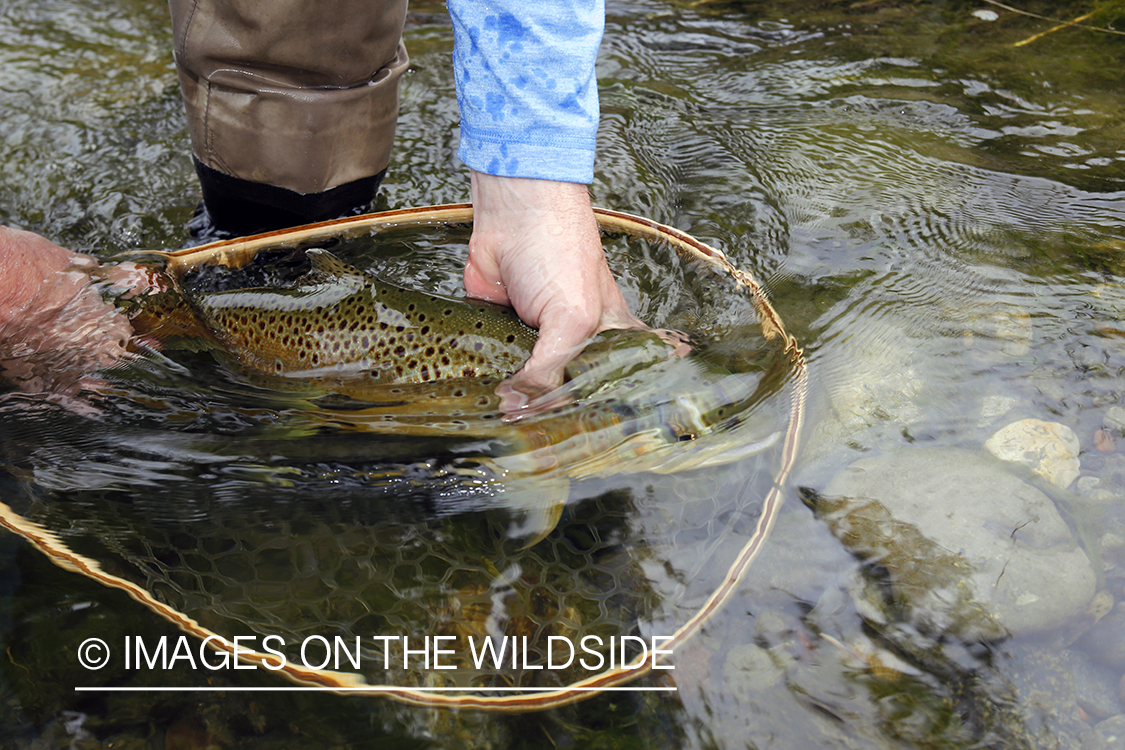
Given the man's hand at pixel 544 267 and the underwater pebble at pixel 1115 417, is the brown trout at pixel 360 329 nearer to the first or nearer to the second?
the man's hand at pixel 544 267

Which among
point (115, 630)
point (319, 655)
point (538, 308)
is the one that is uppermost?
point (538, 308)

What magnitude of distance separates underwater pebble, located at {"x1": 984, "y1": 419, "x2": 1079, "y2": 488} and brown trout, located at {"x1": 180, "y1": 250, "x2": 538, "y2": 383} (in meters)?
1.18

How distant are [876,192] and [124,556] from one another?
2.55 m

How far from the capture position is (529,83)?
1.81 metres

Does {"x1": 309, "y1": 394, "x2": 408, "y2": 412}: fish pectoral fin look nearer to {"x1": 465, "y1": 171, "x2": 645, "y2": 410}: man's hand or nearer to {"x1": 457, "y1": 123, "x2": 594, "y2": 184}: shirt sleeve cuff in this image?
{"x1": 465, "y1": 171, "x2": 645, "y2": 410}: man's hand

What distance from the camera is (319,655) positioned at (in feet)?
4.69

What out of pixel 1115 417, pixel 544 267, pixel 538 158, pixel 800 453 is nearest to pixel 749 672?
pixel 800 453

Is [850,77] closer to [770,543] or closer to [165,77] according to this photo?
[770,543]

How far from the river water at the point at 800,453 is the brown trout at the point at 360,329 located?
210 mm

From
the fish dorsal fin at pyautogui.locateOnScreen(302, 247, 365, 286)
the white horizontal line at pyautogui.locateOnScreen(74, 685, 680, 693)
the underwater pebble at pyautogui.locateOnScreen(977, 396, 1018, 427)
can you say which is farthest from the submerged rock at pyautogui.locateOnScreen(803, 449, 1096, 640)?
the fish dorsal fin at pyautogui.locateOnScreen(302, 247, 365, 286)

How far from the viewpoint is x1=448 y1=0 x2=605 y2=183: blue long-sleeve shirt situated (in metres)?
1.76

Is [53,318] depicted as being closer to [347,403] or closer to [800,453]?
[347,403]

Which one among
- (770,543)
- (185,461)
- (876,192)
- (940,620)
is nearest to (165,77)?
(185,461)
